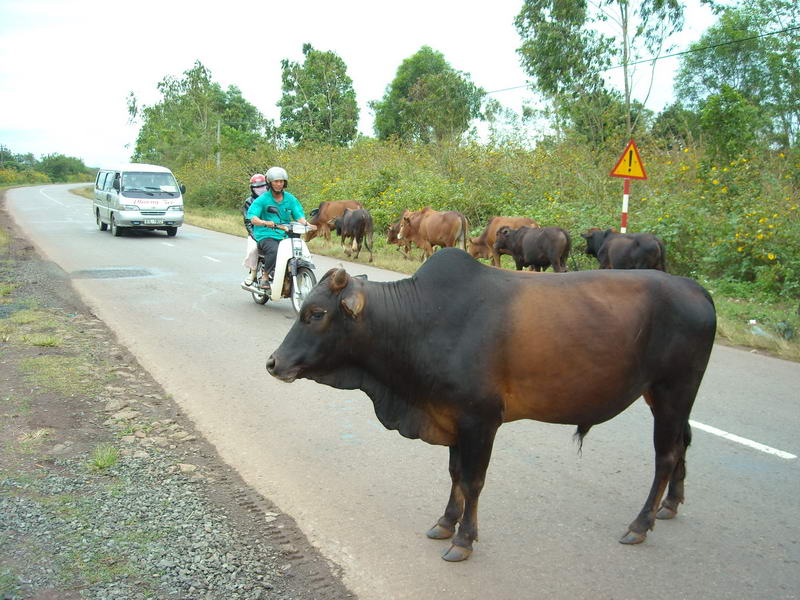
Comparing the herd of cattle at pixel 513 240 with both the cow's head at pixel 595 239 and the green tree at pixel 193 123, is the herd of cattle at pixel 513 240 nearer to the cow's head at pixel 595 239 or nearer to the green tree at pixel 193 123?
the cow's head at pixel 595 239

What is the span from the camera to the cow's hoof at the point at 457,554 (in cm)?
378

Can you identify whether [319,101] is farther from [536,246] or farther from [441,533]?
[441,533]

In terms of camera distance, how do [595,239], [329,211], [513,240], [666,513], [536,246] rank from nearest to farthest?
[666,513] → [595,239] → [536,246] → [513,240] → [329,211]

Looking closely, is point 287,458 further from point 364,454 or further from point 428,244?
point 428,244

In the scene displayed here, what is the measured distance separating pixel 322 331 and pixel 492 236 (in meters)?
12.4

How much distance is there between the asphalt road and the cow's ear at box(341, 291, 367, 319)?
1.27 m

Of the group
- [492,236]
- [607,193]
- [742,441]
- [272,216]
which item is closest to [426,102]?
[607,193]

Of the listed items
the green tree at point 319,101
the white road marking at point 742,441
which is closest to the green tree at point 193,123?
the green tree at point 319,101

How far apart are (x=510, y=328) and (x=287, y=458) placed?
2289 mm

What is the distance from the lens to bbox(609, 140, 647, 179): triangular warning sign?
500 inches

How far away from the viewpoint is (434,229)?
56.3 feet

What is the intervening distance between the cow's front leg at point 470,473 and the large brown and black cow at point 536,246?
9.70 metres

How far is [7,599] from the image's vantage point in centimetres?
325

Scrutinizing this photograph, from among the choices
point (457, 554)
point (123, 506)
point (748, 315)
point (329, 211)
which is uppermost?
point (329, 211)
